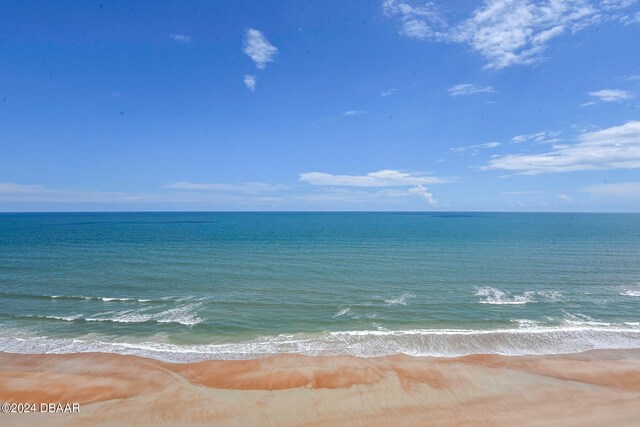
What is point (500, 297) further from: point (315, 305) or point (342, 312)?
point (315, 305)

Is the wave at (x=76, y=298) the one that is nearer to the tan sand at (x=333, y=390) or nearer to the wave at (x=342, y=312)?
the tan sand at (x=333, y=390)

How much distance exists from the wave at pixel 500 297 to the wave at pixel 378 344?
4682mm

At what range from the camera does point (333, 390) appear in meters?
13.7

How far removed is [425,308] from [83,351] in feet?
69.1

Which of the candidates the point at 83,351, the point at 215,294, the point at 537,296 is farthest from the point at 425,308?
the point at 83,351

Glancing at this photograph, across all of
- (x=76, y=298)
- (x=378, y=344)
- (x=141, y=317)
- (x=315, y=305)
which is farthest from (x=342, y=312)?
(x=76, y=298)

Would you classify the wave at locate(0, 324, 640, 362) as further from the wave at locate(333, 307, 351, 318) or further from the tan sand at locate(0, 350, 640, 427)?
the wave at locate(333, 307, 351, 318)

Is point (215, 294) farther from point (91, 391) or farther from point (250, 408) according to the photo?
point (250, 408)

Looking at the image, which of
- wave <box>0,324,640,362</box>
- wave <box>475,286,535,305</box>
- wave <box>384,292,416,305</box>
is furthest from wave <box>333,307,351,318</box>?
wave <box>475,286,535,305</box>

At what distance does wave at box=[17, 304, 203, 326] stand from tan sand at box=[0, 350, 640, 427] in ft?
14.2

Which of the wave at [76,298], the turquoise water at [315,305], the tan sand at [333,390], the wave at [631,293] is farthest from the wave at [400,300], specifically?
the wave at [76,298]

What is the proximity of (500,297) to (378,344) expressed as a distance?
44.3ft

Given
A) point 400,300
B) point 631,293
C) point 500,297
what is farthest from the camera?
point 631,293

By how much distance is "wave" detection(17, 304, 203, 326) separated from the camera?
2075cm
